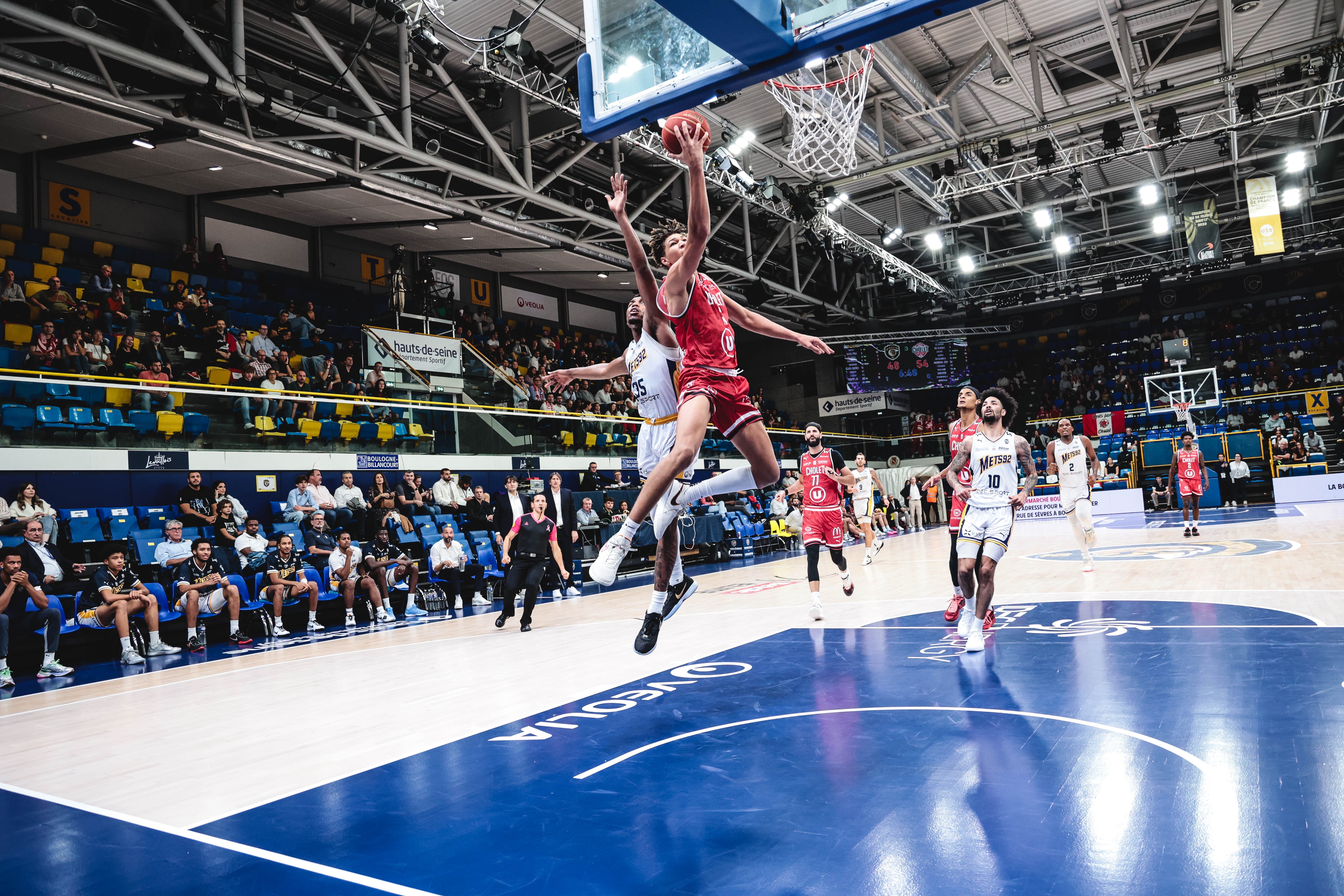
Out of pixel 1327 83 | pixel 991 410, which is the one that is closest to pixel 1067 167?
pixel 1327 83

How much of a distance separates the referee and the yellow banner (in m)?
17.3

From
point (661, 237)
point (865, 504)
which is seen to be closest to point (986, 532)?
point (661, 237)

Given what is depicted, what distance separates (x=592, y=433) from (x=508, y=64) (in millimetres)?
6854

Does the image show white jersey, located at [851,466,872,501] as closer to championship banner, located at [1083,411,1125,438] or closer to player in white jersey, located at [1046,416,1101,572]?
player in white jersey, located at [1046,416,1101,572]

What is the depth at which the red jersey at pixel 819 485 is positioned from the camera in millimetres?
9102

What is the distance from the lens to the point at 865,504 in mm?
15859

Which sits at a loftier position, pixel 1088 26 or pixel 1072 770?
pixel 1088 26

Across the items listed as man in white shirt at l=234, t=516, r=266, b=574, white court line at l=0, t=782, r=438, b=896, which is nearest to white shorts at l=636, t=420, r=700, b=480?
white court line at l=0, t=782, r=438, b=896

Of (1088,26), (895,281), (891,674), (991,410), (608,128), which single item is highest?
(1088,26)

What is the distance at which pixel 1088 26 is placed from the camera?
50.2 feet

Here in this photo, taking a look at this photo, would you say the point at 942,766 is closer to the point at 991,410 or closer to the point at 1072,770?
the point at 1072,770

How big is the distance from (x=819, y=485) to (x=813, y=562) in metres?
0.87

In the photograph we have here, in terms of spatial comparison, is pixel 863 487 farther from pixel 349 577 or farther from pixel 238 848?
pixel 238 848

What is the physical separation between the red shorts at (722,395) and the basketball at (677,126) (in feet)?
3.52
